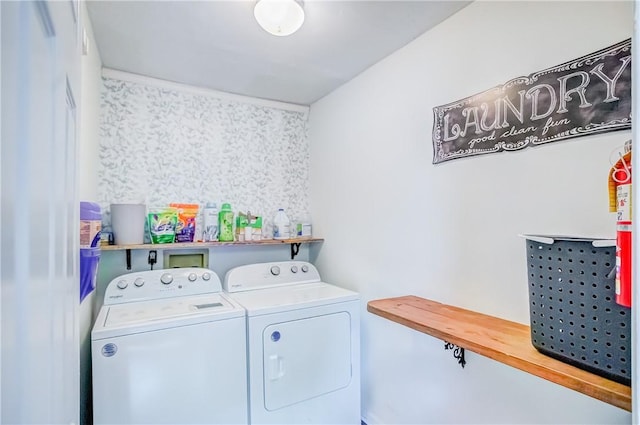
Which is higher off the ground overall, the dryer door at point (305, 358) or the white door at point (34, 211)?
the white door at point (34, 211)

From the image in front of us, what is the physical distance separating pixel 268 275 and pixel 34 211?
82.6 inches

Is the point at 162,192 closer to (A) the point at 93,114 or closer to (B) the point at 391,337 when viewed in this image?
(A) the point at 93,114

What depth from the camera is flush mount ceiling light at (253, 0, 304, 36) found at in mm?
1459

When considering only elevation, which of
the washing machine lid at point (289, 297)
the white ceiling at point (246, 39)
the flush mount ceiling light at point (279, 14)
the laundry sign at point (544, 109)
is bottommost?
the washing machine lid at point (289, 297)

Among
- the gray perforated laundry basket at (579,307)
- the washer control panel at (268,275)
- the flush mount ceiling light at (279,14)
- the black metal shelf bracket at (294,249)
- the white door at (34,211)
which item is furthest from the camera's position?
the black metal shelf bracket at (294,249)

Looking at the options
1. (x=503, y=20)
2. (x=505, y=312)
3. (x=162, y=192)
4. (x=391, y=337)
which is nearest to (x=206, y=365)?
(x=391, y=337)

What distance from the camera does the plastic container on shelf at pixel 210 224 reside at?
2.38m

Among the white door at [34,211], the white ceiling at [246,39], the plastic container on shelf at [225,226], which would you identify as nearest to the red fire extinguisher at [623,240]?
the white door at [34,211]

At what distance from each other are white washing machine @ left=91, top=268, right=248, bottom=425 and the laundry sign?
1440mm

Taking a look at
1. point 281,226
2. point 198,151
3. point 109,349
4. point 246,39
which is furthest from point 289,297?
point 246,39

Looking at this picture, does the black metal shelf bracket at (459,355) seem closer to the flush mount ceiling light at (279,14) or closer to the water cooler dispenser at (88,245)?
the water cooler dispenser at (88,245)

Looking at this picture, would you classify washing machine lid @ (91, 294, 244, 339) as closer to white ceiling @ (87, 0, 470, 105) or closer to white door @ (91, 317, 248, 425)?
white door @ (91, 317, 248, 425)

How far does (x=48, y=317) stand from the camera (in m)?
0.49

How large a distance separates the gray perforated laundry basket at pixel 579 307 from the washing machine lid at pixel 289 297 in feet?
3.86
